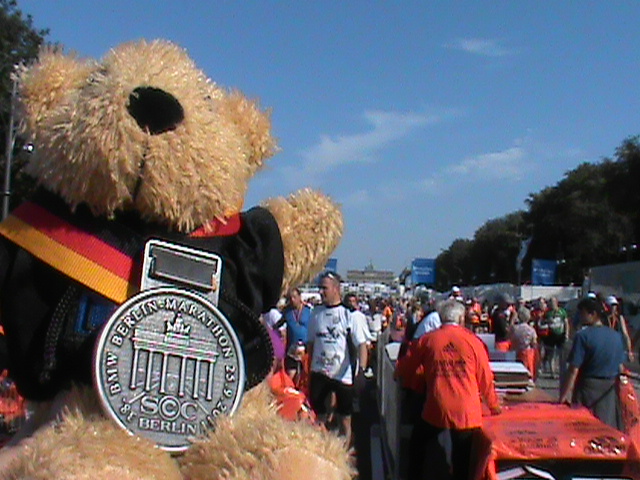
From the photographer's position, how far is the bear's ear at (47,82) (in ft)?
6.72

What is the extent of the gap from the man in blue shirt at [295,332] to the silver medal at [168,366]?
739cm

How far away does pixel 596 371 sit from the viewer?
23.6 feet

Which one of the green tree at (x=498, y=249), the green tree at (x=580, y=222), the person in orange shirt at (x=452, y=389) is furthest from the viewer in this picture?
the green tree at (x=498, y=249)

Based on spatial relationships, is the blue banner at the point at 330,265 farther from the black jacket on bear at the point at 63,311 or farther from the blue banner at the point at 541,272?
the blue banner at the point at 541,272

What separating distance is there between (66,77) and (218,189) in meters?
0.51

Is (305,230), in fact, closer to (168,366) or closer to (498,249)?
(168,366)

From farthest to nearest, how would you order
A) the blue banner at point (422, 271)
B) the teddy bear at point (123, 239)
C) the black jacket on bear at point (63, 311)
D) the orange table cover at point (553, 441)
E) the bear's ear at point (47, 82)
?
the blue banner at point (422, 271) → the orange table cover at point (553, 441) → the bear's ear at point (47, 82) → the black jacket on bear at point (63, 311) → the teddy bear at point (123, 239)

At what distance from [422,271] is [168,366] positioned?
127 ft

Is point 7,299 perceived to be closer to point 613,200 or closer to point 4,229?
point 4,229

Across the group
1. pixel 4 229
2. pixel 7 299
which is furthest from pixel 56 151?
pixel 7 299

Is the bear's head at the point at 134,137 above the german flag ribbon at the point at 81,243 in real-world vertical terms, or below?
above

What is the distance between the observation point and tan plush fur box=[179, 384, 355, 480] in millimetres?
1658

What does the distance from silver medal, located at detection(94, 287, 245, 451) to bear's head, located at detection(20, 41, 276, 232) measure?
0.88 ft

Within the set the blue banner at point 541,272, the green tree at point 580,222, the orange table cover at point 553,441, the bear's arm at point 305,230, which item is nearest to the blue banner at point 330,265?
the bear's arm at point 305,230
